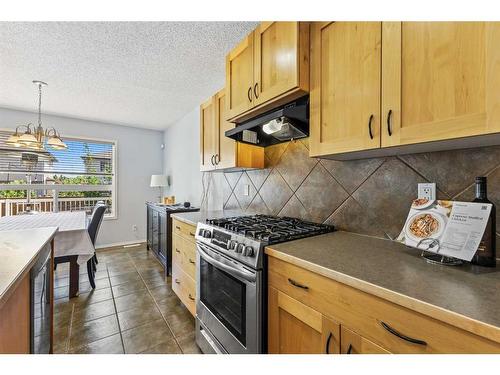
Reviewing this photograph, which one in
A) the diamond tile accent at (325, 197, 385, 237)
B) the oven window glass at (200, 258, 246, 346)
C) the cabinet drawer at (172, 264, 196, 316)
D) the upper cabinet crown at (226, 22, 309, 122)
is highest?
the upper cabinet crown at (226, 22, 309, 122)

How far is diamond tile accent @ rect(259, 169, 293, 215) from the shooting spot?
6.33ft

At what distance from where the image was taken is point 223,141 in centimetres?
219

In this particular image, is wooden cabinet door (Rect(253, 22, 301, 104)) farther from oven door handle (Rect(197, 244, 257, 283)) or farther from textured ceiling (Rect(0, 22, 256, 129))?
oven door handle (Rect(197, 244, 257, 283))

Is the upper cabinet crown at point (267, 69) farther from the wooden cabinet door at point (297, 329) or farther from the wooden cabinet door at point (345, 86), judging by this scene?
the wooden cabinet door at point (297, 329)

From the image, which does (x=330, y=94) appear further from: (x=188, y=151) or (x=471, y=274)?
(x=188, y=151)

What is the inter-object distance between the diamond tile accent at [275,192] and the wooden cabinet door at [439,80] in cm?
103

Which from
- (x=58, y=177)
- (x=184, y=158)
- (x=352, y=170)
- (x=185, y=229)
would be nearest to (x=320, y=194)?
(x=352, y=170)

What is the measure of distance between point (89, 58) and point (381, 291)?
2.89 m

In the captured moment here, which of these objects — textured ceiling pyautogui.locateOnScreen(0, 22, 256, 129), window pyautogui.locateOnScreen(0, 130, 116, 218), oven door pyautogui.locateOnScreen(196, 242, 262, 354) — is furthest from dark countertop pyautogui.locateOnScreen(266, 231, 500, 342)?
window pyautogui.locateOnScreen(0, 130, 116, 218)

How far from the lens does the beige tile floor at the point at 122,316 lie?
5.60 feet

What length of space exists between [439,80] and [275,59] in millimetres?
907

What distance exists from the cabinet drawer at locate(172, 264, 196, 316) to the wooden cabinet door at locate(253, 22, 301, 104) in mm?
1617

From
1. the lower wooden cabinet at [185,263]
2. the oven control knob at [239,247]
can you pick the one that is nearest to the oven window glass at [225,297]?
the oven control knob at [239,247]

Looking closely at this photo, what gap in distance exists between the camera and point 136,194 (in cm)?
471
